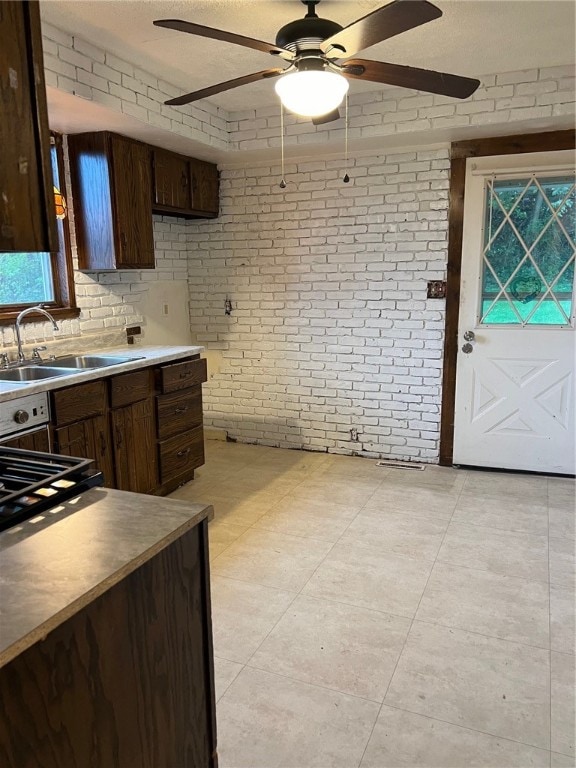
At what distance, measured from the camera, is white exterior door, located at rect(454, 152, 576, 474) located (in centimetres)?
359

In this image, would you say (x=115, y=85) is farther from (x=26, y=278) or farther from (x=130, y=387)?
(x=130, y=387)

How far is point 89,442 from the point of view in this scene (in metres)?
2.87

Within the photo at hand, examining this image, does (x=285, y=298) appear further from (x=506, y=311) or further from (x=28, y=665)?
(x=28, y=665)

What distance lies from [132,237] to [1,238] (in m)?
2.65

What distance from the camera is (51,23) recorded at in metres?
2.50

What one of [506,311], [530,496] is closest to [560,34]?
[506,311]

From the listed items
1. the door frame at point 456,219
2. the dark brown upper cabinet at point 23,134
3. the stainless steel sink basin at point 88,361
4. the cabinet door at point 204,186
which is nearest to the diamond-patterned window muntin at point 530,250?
the door frame at point 456,219

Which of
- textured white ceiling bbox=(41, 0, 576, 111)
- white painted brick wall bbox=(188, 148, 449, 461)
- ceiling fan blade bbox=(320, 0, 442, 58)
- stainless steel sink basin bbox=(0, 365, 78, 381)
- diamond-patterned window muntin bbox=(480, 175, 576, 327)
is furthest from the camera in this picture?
white painted brick wall bbox=(188, 148, 449, 461)

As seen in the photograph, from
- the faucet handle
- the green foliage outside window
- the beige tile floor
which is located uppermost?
the green foliage outside window

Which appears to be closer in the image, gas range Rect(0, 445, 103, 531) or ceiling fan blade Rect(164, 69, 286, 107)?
gas range Rect(0, 445, 103, 531)

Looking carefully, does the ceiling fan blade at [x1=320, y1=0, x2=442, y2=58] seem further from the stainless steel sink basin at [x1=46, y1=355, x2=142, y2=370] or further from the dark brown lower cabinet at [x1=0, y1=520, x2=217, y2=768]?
the stainless steel sink basin at [x1=46, y1=355, x2=142, y2=370]

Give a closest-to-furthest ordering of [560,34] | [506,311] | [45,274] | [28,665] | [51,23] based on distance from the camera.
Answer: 1. [28,665]
2. [51,23]
3. [560,34]
4. [45,274]
5. [506,311]

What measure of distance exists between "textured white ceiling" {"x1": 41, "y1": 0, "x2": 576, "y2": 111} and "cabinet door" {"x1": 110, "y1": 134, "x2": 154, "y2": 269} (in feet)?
1.66

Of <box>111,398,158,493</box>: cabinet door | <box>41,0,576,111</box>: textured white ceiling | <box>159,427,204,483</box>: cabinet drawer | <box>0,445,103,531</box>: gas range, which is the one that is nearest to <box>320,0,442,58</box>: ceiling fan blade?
<box>41,0,576,111</box>: textured white ceiling
